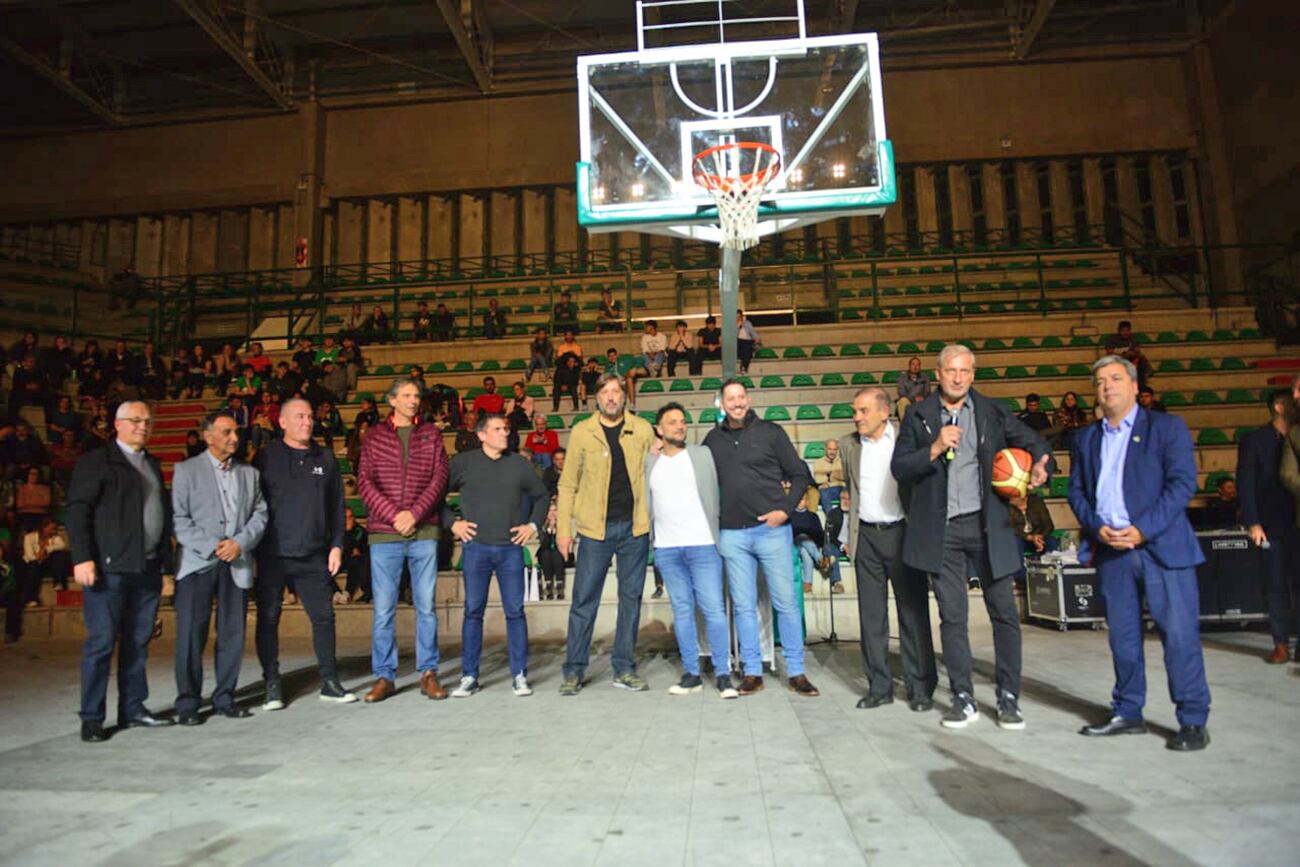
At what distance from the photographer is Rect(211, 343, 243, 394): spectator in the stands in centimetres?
1471

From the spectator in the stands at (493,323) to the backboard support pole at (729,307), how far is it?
391 inches

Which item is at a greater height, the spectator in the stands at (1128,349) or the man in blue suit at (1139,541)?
the spectator in the stands at (1128,349)

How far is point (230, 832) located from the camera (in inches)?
110

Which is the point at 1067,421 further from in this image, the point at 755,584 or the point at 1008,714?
the point at 1008,714

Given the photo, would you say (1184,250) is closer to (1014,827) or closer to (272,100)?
(1014,827)

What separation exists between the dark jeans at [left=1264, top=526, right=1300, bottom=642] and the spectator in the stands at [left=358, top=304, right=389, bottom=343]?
14914 millimetres

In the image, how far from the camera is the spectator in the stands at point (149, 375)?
14477 mm

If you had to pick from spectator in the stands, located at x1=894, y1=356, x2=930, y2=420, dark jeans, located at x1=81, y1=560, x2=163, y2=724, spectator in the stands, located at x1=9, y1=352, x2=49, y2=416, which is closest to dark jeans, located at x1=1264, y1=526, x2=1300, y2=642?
spectator in the stands, located at x1=894, y1=356, x2=930, y2=420

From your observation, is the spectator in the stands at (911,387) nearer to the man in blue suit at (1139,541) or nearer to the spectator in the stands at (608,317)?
the spectator in the stands at (608,317)

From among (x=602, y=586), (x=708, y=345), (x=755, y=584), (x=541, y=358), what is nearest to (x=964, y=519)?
(x=755, y=584)

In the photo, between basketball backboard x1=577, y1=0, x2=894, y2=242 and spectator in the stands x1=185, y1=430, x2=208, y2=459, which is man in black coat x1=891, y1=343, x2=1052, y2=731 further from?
spectator in the stands x1=185, y1=430, x2=208, y2=459

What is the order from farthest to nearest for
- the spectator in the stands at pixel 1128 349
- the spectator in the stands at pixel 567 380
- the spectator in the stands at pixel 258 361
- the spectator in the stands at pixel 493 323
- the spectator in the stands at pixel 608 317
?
the spectator in the stands at pixel 493 323 < the spectator in the stands at pixel 608 317 < the spectator in the stands at pixel 258 361 < the spectator in the stands at pixel 567 380 < the spectator in the stands at pixel 1128 349

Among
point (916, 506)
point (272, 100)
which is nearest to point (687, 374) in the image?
point (916, 506)

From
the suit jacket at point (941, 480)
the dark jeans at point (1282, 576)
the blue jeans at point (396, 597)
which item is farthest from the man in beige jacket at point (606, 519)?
the dark jeans at point (1282, 576)
